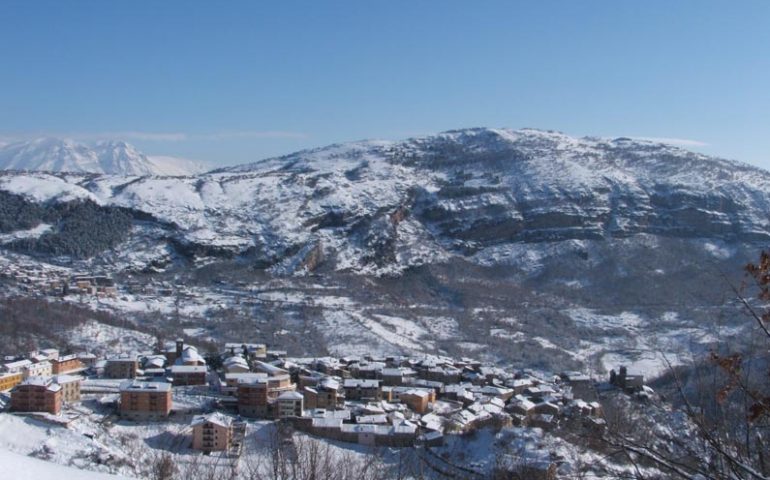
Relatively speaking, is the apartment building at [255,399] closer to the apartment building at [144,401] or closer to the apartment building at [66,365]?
the apartment building at [144,401]

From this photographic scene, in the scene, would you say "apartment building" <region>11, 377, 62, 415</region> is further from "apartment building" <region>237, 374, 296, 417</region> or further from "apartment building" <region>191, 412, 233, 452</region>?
"apartment building" <region>237, 374, 296, 417</region>

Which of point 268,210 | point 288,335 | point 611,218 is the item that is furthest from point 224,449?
point 611,218

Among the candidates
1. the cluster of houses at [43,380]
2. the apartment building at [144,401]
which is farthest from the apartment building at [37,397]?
the apartment building at [144,401]

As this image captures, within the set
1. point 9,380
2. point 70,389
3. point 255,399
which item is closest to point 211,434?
point 255,399

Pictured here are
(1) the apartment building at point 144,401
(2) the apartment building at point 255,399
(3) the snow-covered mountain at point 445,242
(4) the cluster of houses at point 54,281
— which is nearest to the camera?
(1) the apartment building at point 144,401

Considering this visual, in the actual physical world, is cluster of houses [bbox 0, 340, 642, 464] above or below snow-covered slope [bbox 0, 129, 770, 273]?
below

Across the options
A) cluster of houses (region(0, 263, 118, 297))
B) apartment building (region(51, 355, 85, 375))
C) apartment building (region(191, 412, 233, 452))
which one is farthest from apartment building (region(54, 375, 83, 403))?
cluster of houses (region(0, 263, 118, 297))
